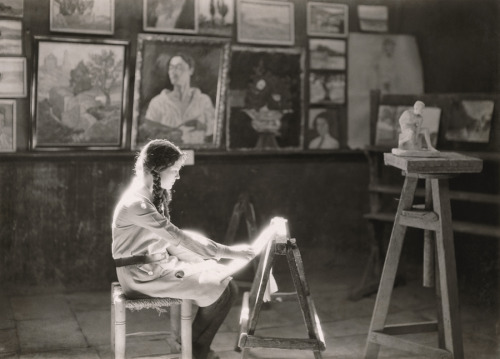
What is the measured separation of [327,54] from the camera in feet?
22.0

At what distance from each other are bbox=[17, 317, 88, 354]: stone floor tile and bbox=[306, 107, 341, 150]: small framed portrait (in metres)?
2.78

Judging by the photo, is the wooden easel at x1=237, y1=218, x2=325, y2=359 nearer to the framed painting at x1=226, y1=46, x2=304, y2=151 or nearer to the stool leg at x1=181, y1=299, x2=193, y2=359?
the stool leg at x1=181, y1=299, x2=193, y2=359

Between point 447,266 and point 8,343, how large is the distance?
9.85ft

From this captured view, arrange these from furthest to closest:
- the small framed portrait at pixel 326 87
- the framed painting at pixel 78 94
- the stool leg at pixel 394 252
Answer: the small framed portrait at pixel 326 87 → the framed painting at pixel 78 94 → the stool leg at pixel 394 252

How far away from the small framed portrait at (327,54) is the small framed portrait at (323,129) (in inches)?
16.1

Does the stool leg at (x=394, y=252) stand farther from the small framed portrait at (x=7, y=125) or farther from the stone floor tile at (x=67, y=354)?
the small framed portrait at (x=7, y=125)

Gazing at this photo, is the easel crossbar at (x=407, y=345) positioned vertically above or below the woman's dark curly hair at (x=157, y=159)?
below

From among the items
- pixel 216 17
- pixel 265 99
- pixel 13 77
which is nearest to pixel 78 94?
pixel 13 77

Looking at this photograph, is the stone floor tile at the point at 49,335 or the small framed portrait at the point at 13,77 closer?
the stone floor tile at the point at 49,335

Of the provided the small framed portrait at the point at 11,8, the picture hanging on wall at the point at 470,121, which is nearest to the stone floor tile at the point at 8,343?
the small framed portrait at the point at 11,8

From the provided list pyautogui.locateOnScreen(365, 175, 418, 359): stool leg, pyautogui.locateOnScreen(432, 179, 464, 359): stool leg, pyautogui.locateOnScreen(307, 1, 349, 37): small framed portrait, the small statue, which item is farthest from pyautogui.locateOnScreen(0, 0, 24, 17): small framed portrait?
pyautogui.locateOnScreen(432, 179, 464, 359): stool leg

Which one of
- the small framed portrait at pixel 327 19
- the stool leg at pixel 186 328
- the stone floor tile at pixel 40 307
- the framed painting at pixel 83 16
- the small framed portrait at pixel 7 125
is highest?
the small framed portrait at pixel 327 19

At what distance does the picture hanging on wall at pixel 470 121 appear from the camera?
5.92 m

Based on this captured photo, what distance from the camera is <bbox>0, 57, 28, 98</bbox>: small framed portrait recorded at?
226 inches
